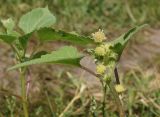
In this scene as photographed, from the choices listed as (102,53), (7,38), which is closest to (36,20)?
(7,38)

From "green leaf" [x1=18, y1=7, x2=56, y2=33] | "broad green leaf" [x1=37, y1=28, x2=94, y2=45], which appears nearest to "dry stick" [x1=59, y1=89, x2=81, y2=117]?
"green leaf" [x1=18, y1=7, x2=56, y2=33]

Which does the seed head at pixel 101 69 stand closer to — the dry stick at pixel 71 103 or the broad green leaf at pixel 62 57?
the broad green leaf at pixel 62 57

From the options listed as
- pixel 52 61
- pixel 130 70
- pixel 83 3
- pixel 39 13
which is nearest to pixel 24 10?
pixel 83 3

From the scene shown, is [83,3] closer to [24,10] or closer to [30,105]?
[24,10]

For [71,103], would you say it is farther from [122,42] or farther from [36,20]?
[122,42]

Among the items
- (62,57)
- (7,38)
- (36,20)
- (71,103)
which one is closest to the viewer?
(62,57)

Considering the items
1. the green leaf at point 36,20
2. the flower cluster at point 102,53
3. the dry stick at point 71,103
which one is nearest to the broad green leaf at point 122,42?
the flower cluster at point 102,53
